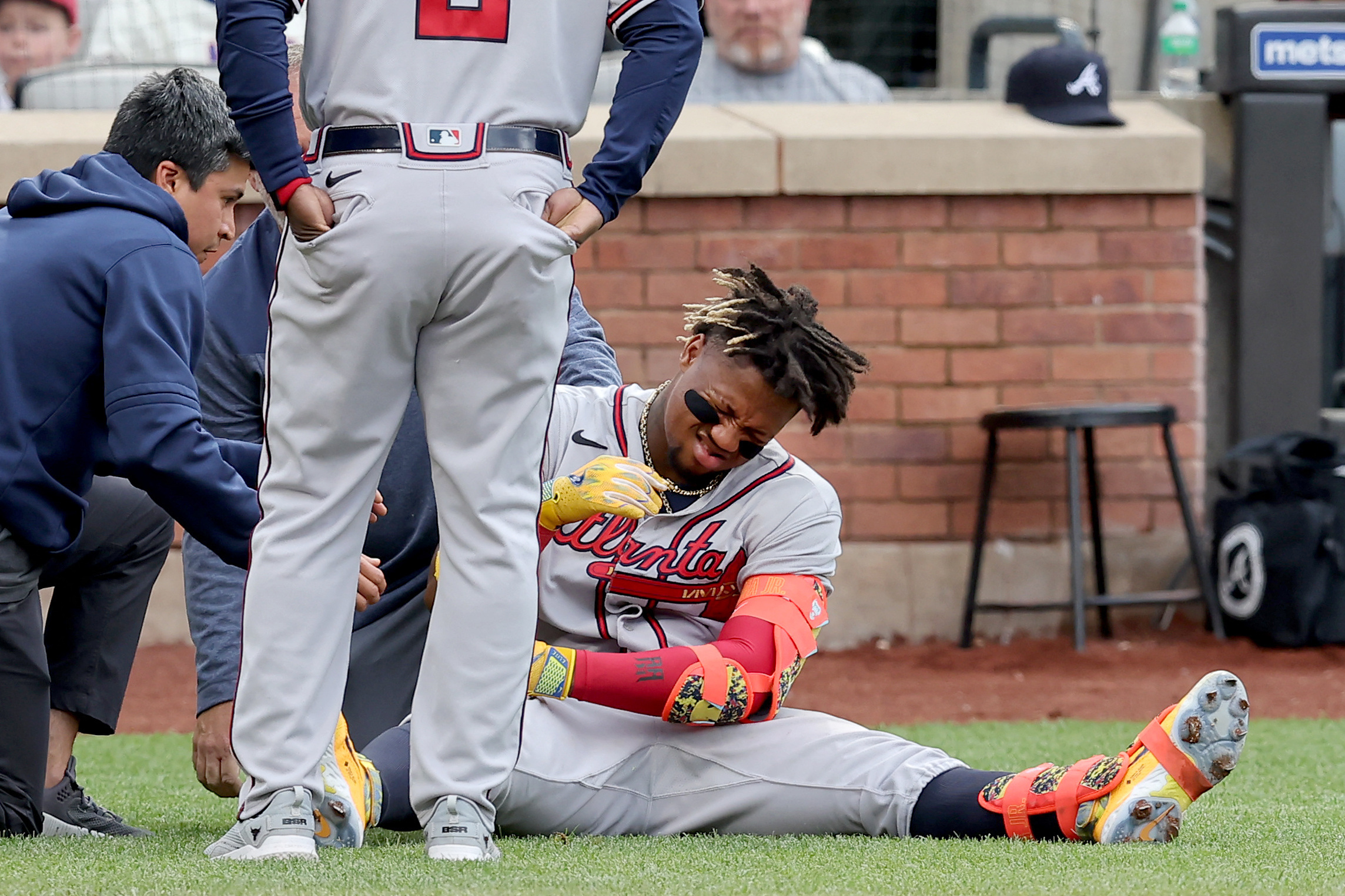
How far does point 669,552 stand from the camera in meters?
3.04

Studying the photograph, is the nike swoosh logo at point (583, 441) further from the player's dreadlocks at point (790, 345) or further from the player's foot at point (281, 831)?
the player's foot at point (281, 831)

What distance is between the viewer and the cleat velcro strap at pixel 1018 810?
2.72 metres

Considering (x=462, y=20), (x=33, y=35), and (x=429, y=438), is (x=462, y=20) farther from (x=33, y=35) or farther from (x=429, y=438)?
(x=33, y=35)

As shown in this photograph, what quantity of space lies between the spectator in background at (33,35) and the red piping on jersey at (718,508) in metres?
5.32

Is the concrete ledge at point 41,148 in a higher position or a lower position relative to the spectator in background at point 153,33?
lower

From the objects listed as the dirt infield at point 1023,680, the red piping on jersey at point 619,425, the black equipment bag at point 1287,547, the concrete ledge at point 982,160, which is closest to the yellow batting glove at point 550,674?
the red piping on jersey at point 619,425

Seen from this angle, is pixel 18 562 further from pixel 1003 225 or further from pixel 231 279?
pixel 1003 225

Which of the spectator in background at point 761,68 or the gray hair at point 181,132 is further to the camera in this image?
the spectator in background at point 761,68

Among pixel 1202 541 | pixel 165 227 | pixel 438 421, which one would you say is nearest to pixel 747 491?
pixel 438 421

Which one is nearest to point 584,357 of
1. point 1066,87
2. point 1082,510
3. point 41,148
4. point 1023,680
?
point 1023,680

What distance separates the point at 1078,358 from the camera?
21.4 feet

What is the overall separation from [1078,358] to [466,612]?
4577 mm

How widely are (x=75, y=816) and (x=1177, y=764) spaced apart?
6.05ft

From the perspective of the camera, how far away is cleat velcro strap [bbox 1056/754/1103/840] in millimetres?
2678
